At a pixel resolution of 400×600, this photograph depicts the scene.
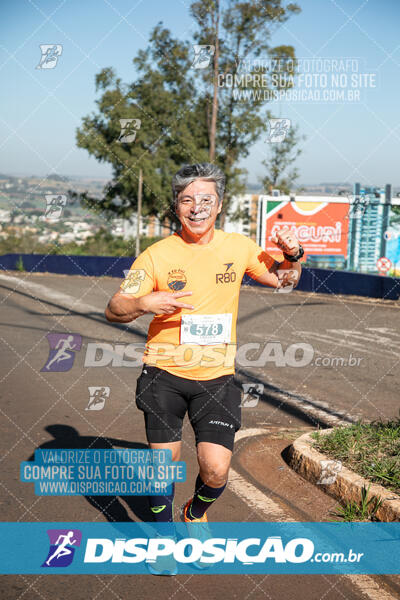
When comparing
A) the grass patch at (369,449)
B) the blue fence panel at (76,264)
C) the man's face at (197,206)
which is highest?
the man's face at (197,206)

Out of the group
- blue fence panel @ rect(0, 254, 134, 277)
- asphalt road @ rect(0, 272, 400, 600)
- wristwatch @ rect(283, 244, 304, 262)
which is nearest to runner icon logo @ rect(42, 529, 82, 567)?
asphalt road @ rect(0, 272, 400, 600)

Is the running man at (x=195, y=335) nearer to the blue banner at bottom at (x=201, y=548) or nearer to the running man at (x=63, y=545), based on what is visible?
the blue banner at bottom at (x=201, y=548)

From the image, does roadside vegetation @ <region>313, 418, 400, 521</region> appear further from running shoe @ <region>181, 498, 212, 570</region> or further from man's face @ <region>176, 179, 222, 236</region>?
man's face @ <region>176, 179, 222, 236</region>

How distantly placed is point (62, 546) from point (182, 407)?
112 centimetres

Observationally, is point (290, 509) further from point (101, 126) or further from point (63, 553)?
point (101, 126)

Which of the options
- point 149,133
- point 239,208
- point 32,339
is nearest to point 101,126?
point 149,133

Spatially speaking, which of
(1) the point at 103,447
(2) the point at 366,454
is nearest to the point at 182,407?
(2) the point at 366,454

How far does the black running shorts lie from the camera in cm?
338

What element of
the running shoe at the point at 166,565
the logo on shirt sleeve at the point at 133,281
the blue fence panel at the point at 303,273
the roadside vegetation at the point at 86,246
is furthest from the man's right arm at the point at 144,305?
the roadside vegetation at the point at 86,246

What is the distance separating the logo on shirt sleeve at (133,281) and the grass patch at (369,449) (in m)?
2.16

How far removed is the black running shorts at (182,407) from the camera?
A: 338 cm

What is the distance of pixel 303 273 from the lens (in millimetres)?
23672

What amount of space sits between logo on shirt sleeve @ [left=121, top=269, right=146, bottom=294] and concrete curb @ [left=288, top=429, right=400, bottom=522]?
6.73ft

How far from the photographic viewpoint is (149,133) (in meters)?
42.2
